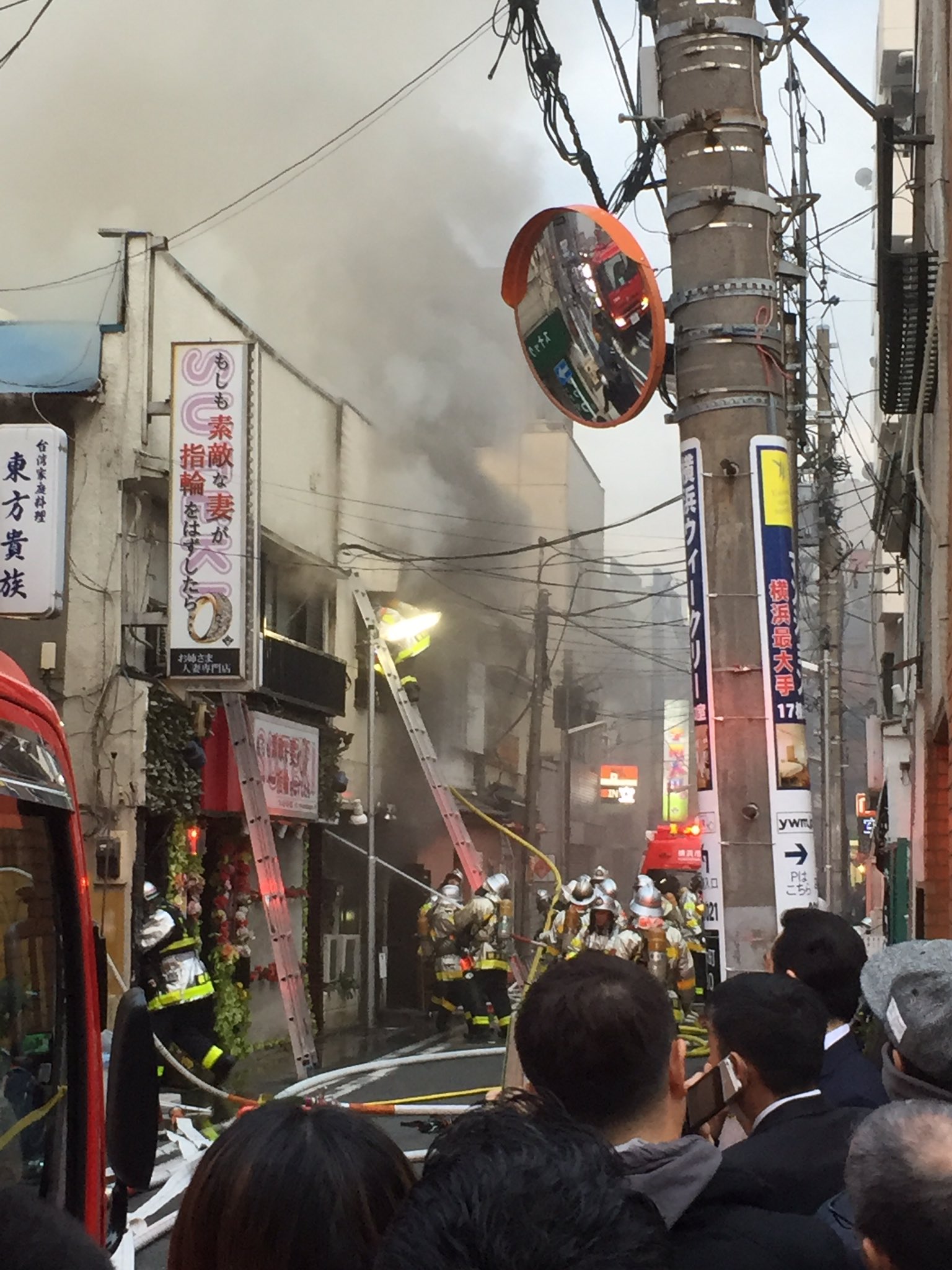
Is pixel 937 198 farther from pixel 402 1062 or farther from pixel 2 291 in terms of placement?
pixel 2 291

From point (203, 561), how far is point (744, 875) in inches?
402

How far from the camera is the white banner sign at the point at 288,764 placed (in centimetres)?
1867

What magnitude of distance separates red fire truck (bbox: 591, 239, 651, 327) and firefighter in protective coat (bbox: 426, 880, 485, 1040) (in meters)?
12.5

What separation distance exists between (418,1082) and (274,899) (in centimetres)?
241

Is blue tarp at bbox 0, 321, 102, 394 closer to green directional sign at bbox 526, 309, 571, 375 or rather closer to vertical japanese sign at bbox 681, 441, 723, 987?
green directional sign at bbox 526, 309, 571, 375

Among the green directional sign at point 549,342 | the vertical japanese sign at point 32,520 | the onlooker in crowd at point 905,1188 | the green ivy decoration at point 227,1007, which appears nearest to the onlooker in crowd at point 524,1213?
the onlooker in crowd at point 905,1188

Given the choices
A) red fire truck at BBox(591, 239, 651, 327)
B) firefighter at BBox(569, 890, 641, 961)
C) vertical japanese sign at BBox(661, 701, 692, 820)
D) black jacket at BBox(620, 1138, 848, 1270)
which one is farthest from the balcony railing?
vertical japanese sign at BBox(661, 701, 692, 820)

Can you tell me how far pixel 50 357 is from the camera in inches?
666

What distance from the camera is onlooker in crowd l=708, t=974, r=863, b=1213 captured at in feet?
10.5

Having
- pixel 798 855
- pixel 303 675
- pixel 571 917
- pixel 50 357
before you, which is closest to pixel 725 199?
pixel 798 855

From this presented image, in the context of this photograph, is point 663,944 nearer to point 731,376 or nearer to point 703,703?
point 703,703

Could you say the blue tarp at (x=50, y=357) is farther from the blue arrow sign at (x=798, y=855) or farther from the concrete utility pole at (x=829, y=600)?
the blue arrow sign at (x=798, y=855)

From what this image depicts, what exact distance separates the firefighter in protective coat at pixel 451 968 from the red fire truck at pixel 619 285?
1246 cm

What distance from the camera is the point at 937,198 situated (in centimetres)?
1035
